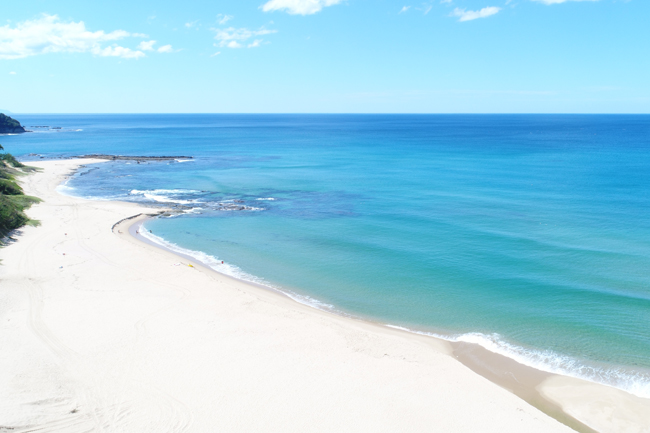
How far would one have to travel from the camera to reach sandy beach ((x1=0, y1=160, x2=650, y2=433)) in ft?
48.2

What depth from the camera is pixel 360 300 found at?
2614 centimetres

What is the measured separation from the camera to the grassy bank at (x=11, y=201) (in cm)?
3381

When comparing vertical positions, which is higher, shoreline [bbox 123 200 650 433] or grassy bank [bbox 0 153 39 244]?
grassy bank [bbox 0 153 39 244]

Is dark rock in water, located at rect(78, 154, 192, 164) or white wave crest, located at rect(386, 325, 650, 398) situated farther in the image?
dark rock in water, located at rect(78, 154, 192, 164)

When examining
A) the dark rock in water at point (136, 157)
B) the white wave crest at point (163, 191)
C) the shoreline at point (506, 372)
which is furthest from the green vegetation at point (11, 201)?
the shoreline at point (506, 372)

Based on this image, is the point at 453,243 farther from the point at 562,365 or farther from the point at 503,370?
the point at 503,370

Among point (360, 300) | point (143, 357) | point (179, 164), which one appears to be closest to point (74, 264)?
point (143, 357)

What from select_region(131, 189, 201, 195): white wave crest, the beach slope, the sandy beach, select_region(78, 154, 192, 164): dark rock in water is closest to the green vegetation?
the beach slope

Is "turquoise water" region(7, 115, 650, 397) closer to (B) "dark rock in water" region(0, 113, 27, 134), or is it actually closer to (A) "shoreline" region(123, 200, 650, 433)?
(A) "shoreline" region(123, 200, 650, 433)

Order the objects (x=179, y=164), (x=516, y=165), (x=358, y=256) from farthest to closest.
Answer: (x=179, y=164) → (x=516, y=165) → (x=358, y=256)

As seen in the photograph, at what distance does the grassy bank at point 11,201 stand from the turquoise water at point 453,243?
8.66 metres

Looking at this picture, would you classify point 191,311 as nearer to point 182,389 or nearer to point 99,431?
point 182,389

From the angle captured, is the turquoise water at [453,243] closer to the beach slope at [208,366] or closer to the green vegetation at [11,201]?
the beach slope at [208,366]

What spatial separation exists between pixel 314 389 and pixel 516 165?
7170 cm
